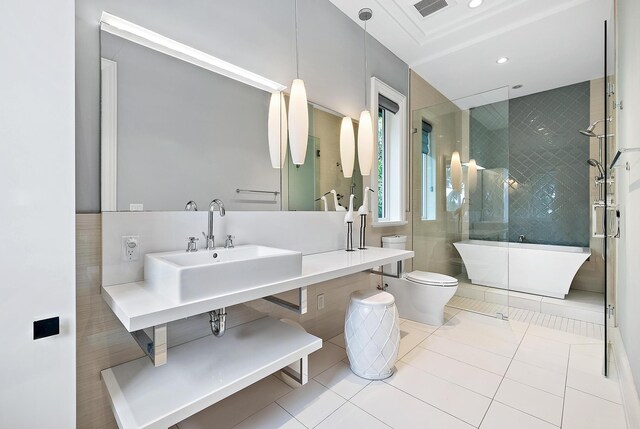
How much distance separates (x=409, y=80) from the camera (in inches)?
134

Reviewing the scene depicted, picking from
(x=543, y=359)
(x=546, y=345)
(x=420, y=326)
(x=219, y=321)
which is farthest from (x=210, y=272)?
(x=546, y=345)

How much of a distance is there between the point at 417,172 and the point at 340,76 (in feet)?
4.87

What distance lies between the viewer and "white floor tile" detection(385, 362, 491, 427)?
62.4 inches

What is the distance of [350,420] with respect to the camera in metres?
1.53

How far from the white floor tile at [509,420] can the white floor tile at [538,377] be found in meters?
0.36

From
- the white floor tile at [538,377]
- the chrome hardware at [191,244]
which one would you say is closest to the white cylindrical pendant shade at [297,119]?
the chrome hardware at [191,244]

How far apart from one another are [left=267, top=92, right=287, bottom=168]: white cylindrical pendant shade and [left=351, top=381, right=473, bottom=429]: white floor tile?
1522mm

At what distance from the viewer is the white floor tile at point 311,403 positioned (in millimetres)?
1560

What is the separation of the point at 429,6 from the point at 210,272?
2.72 metres

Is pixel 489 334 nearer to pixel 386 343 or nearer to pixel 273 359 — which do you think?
pixel 386 343

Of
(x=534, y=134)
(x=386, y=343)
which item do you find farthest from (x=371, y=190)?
(x=534, y=134)

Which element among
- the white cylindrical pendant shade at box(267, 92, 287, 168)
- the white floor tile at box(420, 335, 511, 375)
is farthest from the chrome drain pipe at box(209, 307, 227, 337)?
the white floor tile at box(420, 335, 511, 375)

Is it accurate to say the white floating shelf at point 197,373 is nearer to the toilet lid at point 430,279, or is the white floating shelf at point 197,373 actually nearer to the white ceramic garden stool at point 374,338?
the white ceramic garden stool at point 374,338

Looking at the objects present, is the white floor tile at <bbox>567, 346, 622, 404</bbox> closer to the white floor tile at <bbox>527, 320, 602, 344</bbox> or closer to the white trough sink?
the white floor tile at <bbox>527, 320, 602, 344</bbox>
